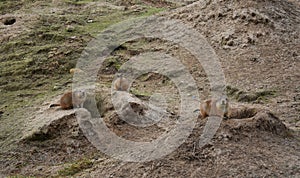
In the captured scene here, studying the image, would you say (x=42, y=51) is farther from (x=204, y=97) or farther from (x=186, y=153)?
(x=186, y=153)

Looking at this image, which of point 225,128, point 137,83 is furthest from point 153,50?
point 225,128

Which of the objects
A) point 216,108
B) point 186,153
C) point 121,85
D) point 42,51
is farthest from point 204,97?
point 42,51

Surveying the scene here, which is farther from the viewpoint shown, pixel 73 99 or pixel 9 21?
pixel 9 21

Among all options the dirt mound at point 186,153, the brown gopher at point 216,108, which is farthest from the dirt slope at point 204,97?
the brown gopher at point 216,108

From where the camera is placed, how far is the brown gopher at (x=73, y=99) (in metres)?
6.96

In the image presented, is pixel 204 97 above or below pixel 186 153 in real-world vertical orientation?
below

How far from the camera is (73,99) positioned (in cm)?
702

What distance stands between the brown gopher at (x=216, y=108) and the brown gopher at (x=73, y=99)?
1795 mm

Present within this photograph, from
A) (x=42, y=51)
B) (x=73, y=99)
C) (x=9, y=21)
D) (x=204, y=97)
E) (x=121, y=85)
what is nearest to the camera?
(x=73, y=99)

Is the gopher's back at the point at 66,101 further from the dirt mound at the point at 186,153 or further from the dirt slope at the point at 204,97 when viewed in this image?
the dirt mound at the point at 186,153

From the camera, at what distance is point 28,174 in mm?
5910

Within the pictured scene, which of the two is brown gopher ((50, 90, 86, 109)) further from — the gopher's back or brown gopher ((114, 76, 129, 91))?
brown gopher ((114, 76, 129, 91))

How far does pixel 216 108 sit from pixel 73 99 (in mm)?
2170

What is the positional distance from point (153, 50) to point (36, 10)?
3728 mm
